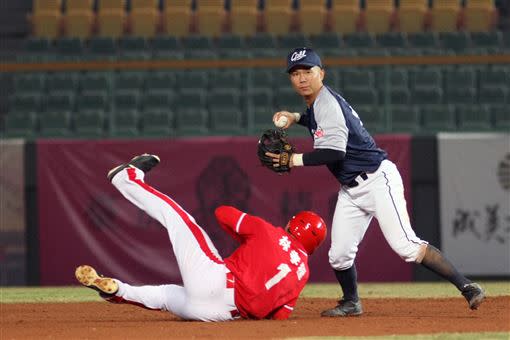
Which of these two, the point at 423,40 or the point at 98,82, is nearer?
the point at 98,82

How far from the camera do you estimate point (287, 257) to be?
6.70 m

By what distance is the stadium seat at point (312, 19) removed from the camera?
17.1 m

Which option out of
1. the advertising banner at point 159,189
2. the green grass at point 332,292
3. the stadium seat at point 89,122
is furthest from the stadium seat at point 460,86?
the stadium seat at point 89,122

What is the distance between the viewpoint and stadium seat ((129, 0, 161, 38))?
1730 centimetres

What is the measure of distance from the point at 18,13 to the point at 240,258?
1262 centimetres

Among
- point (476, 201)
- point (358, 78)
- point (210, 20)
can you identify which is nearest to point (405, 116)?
point (358, 78)

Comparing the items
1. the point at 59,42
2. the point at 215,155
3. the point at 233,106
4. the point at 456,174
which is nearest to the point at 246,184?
the point at 215,155

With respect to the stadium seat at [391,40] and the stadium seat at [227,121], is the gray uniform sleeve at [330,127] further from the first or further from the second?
the stadium seat at [391,40]

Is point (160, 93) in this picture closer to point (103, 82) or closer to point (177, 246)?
point (103, 82)

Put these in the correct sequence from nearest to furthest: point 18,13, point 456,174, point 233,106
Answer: point 456,174, point 233,106, point 18,13

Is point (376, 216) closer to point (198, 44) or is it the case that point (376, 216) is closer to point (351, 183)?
point (351, 183)

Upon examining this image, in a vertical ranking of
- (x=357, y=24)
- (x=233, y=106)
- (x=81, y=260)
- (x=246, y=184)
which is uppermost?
(x=357, y=24)

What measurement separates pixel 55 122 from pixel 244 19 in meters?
4.23

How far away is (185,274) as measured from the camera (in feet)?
22.1
